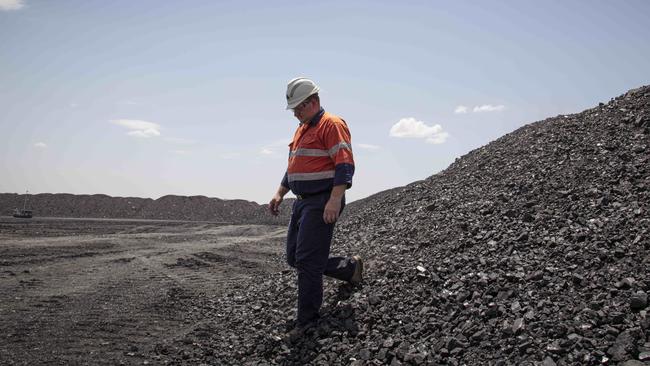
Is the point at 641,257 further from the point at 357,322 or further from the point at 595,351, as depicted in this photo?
the point at 357,322

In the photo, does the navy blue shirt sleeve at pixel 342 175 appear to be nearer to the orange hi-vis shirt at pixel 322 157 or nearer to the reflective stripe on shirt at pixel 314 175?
the orange hi-vis shirt at pixel 322 157

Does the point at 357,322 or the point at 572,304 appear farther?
the point at 357,322

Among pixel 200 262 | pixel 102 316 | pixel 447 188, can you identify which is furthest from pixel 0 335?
pixel 447 188

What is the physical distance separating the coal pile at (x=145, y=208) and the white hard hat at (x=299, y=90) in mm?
22911

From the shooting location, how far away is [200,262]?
9445mm

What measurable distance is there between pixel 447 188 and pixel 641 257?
13.6ft

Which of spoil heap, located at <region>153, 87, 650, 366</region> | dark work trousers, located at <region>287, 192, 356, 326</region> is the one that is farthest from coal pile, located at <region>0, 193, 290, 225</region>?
dark work trousers, located at <region>287, 192, 356, 326</region>

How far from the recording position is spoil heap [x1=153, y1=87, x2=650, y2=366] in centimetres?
337

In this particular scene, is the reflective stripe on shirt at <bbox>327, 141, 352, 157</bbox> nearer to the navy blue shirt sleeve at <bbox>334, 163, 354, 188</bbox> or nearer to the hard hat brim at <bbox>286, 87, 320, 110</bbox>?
the navy blue shirt sleeve at <bbox>334, 163, 354, 188</bbox>

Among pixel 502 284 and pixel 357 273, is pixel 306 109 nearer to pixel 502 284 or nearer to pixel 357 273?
pixel 357 273

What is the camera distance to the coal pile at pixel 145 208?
28.6m

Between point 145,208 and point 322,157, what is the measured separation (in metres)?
28.6

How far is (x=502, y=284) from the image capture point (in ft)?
13.4

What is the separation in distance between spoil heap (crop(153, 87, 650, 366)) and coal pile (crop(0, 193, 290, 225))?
69.8ft
